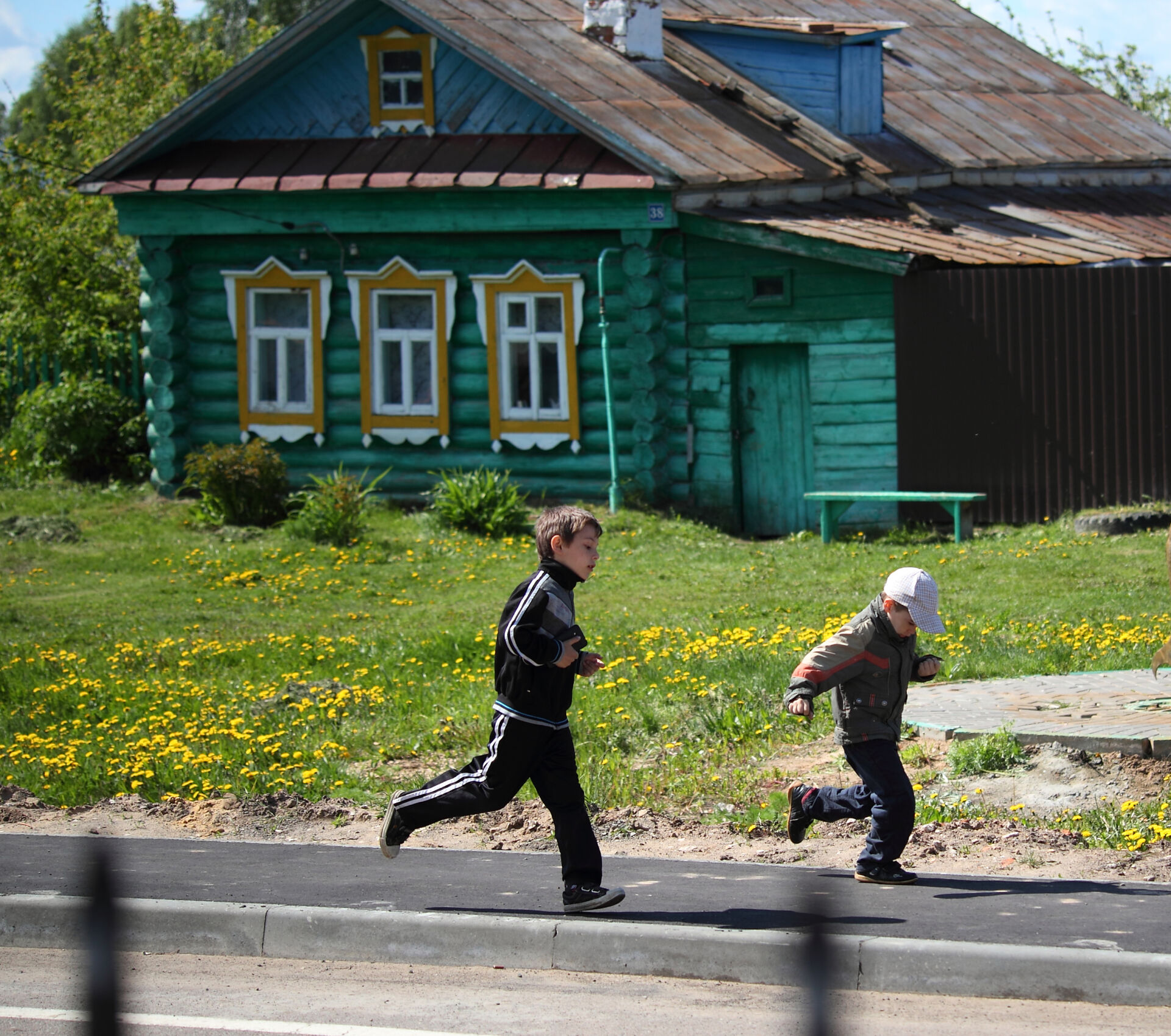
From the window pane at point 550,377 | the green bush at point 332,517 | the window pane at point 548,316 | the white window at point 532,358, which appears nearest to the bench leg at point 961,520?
the white window at point 532,358

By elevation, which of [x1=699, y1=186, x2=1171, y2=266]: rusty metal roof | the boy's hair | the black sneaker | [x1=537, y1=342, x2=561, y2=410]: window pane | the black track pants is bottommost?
the black sneaker

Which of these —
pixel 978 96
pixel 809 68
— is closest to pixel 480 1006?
pixel 809 68

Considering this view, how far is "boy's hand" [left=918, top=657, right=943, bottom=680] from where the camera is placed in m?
6.09

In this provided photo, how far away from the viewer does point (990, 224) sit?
18453 millimetres

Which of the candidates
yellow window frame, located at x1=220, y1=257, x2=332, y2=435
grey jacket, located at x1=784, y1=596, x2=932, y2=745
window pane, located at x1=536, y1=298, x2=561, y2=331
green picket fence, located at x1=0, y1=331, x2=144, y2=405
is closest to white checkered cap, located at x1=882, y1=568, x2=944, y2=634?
grey jacket, located at x1=784, y1=596, x2=932, y2=745

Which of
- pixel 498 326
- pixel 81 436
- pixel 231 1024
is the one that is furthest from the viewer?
pixel 81 436

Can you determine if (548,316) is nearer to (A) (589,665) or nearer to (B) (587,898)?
(A) (589,665)

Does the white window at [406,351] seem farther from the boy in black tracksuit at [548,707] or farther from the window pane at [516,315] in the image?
the boy in black tracksuit at [548,707]

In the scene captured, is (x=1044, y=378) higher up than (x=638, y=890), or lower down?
higher up

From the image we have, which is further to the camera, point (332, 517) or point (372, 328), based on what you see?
point (372, 328)

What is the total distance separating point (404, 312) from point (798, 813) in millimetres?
13440

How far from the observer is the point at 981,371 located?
16109 mm

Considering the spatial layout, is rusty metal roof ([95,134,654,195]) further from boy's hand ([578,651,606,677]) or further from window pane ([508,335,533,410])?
boy's hand ([578,651,606,677])

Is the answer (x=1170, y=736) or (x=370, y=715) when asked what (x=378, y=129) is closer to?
(x=370, y=715)
